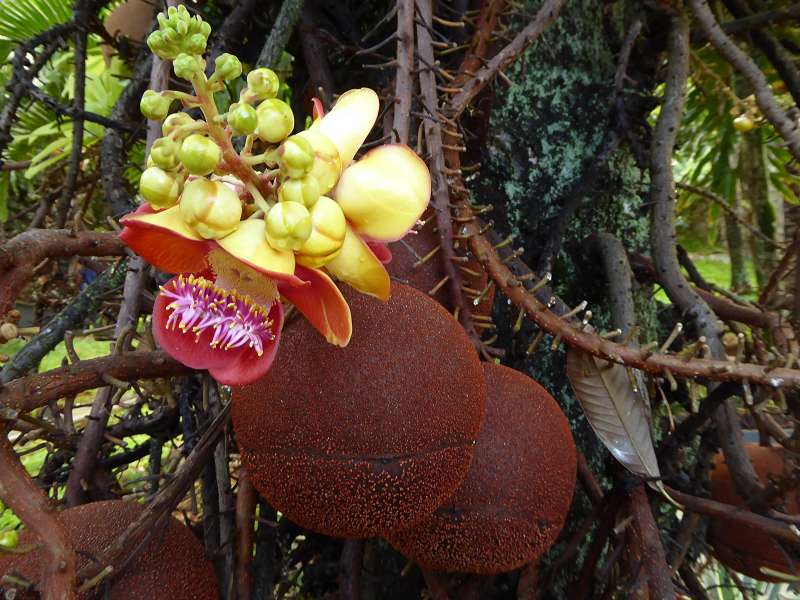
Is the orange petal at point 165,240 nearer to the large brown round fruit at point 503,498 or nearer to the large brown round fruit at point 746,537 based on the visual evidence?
the large brown round fruit at point 503,498

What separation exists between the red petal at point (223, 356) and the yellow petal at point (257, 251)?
9 centimetres

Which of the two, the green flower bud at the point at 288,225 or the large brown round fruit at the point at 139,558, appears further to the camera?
the large brown round fruit at the point at 139,558

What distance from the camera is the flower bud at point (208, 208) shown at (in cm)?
43

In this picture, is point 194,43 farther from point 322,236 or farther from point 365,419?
point 365,419

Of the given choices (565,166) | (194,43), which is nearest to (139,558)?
(194,43)

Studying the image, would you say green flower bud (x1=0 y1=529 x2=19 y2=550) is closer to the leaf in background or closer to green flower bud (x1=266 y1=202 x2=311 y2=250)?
green flower bud (x1=266 y1=202 x2=311 y2=250)

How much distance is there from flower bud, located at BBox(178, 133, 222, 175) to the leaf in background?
52cm

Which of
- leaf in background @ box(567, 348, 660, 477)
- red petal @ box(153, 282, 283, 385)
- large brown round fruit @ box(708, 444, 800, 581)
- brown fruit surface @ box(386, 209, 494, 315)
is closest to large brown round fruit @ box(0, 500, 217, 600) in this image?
red petal @ box(153, 282, 283, 385)

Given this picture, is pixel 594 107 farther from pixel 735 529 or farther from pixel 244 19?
pixel 735 529

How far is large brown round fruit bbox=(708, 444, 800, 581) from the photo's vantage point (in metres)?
1.07

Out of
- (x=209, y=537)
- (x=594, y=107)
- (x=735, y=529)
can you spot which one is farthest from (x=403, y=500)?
(x=594, y=107)

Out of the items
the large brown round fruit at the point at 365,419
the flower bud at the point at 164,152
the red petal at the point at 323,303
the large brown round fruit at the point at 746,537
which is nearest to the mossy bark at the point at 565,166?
the large brown round fruit at the point at 746,537

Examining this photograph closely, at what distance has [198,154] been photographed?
408 millimetres

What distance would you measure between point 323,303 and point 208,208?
109 millimetres
